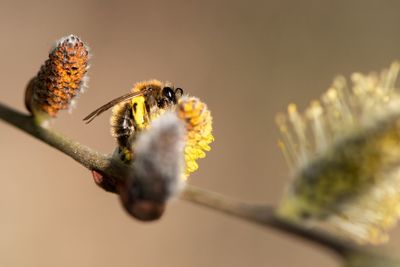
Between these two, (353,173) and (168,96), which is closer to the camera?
(353,173)

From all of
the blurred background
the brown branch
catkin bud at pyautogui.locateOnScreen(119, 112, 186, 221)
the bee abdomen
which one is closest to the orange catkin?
the brown branch

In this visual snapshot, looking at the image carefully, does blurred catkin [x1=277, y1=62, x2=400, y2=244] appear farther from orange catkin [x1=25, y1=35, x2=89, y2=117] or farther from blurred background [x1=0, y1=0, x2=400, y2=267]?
blurred background [x1=0, y1=0, x2=400, y2=267]

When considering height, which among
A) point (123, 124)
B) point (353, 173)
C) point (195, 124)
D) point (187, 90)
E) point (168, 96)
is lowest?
point (353, 173)

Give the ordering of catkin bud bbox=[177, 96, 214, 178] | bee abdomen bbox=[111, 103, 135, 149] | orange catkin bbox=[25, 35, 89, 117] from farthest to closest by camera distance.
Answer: bee abdomen bbox=[111, 103, 135, 149], orange catkin bbox=[25, 35, 89, 117], catkin bud bbox=[177, 96, 214, 178]

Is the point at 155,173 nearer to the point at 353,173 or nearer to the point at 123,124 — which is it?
the point at 353,173

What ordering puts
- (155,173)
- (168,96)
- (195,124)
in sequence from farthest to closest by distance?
1. (168,96)
2. (195,124)
3. (155,173)

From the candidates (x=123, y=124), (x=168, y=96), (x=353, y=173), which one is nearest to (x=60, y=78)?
(x=123, y=124)

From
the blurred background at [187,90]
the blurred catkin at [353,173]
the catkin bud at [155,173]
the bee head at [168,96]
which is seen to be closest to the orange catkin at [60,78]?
the bee head at [168,96]
